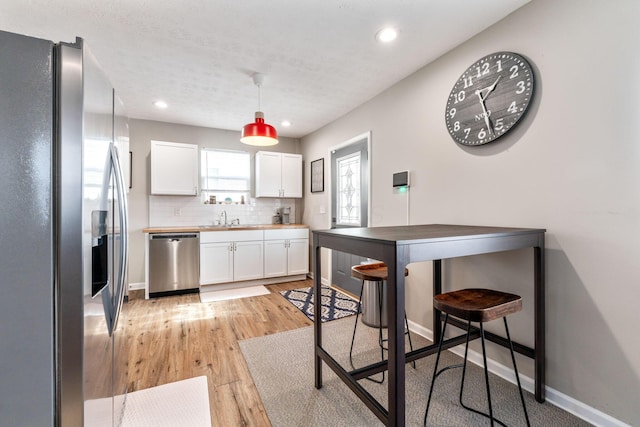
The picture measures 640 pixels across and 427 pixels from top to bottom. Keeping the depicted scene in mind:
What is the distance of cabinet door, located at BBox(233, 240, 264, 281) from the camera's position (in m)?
4.01

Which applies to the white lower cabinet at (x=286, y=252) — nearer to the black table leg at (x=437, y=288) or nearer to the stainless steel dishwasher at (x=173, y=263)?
the stainless steel dishwasher at (x=173, y=263)

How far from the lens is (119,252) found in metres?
1.27

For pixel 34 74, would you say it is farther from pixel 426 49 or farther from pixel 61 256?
pixel 426 49

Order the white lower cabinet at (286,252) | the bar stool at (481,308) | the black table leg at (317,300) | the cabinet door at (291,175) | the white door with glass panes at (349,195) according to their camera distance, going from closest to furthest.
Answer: the bar stool at (481,308) → the black table leg at (317,300) → the white door with glass panes at (349,195) → the white lower cabinet at (286,252) → the cabinet door at (291,175)

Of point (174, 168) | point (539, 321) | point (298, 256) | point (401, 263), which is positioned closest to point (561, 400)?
point (539, 321)

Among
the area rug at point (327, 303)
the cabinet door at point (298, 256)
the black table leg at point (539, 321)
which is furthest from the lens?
the cabinet door at point (298, 256)

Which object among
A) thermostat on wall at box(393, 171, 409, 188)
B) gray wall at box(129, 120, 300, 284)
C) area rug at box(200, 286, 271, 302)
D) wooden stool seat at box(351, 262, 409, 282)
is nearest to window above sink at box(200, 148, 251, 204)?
gray wall at box(129, 120, 300, 284)

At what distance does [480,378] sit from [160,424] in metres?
2.01

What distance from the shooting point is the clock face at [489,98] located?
5.84 ft

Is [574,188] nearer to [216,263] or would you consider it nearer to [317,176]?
[317,176]

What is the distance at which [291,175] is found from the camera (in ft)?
15.4

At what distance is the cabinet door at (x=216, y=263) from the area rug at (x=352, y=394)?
5.62ft

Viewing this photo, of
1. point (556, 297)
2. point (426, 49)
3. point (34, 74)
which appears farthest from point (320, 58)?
point (556, 297)

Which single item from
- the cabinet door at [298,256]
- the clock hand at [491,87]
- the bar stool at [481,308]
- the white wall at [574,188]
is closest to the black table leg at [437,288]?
the white wall at [574,188]
